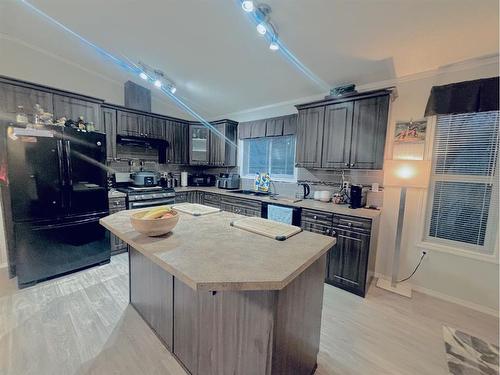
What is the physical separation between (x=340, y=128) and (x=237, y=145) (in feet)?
7.28

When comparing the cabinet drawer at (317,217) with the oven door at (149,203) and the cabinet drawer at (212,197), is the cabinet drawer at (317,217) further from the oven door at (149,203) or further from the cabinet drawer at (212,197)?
the oven door at (149,203)

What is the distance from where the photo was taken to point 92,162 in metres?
2.79

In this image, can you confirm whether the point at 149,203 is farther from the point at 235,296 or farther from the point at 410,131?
the point at 410,131

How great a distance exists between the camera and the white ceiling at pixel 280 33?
1.83 meters

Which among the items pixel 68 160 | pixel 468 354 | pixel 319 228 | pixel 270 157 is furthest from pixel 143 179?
pixel 468 354

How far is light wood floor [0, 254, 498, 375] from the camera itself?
5.15 ft

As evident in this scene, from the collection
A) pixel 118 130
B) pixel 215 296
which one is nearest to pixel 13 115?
pixel 118 130

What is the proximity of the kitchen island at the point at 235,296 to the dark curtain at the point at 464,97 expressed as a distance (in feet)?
7.10

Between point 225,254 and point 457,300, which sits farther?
point 457,300

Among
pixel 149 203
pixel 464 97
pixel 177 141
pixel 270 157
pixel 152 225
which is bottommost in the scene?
pixel 149 203

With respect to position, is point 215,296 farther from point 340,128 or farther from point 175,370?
point 340,128

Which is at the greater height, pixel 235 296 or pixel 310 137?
pixel 310 137

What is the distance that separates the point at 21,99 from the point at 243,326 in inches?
143

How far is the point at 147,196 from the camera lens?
349 centimetres
